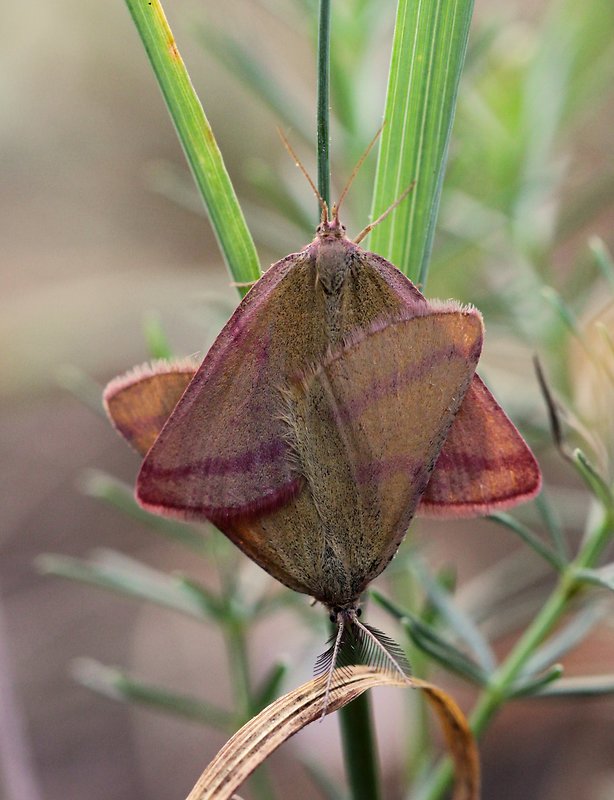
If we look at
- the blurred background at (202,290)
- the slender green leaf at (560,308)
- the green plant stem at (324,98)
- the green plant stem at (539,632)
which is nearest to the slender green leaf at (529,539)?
the green plant stem at (539,632)

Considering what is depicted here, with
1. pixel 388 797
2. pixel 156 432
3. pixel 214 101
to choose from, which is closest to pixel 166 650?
pixel 388 797

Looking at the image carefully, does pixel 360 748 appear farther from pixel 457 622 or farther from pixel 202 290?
pixel 202 290

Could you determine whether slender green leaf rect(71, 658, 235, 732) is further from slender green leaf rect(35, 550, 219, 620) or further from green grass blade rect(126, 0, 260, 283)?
green grass blade rect(126, 0, 260, 283)

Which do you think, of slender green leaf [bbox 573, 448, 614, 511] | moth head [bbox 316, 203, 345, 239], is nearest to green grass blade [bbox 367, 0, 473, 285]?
moth head [bbox 316, 203, 345, 239]

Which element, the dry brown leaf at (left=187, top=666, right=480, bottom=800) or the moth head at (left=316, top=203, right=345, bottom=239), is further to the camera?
→ the moth head at (left=316, top=203, right=345, bottom=239)

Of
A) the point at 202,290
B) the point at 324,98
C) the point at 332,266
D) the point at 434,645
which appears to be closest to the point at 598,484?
the point at 434,645

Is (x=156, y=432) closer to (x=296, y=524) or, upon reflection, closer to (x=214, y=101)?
(x=296, y=524)

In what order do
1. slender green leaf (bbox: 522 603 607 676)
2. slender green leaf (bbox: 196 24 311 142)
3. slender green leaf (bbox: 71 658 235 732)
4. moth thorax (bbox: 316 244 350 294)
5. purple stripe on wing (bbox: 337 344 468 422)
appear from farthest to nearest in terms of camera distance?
slender green leaf (bbox: 196 24 311 142) → slender green leaf (bbox: 71 658 235 732) → slender green leaf (bbox: 522 603 607 676) → moth thorax (bbox: 316 244 350 294) → purple stripe on wing (bbox: 337 344 468 422)
